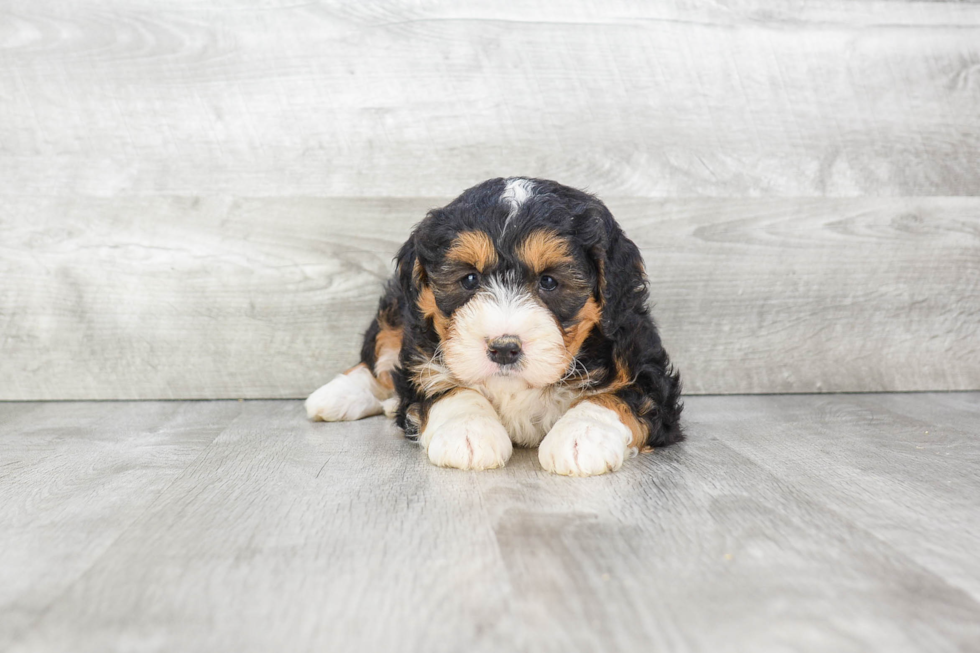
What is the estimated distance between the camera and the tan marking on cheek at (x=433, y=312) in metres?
2.51

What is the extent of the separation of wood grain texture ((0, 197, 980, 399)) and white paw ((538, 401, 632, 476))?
1.48 metres

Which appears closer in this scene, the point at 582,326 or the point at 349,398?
the point at 582,326

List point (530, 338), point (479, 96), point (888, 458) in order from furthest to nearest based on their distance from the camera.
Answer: point (479, 96) → point (888, 458) → point (530, 338)

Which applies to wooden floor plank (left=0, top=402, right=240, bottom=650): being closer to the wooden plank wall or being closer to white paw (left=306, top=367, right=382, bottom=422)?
white paw (left=306, top=367, right=382, bottom=422)

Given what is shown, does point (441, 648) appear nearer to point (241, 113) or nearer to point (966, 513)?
point (966, 513)

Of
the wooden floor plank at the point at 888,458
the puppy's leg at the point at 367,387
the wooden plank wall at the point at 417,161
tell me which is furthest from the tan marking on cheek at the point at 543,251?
the wooden plank wall at the point at 417,161

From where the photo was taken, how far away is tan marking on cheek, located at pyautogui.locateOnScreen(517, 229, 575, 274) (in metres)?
2.33

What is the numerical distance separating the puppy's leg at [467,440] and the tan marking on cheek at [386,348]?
33.6 inches

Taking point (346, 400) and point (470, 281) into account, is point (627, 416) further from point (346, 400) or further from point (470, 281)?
point (346, 400)

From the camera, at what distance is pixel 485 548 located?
5.49ft

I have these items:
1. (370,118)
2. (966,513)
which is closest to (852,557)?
(966,513)

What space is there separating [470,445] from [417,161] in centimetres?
173

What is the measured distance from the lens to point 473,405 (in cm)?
257

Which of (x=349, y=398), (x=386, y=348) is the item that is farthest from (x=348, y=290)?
(x=349, y=398)
